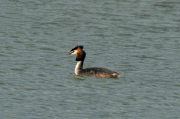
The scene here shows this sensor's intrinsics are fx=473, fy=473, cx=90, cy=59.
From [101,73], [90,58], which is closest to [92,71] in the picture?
[101,73]

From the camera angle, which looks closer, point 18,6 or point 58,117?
point 58,117

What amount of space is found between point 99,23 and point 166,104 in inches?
560

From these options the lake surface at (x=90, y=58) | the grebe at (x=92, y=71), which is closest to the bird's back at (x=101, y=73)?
the grebe at (x=92, y=71)

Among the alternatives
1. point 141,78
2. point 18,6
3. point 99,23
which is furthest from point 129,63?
point 18,6

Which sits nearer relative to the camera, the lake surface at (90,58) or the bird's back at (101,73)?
the lake surface at (90,58)

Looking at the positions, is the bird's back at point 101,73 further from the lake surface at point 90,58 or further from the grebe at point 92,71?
the lake surface at point 90,58

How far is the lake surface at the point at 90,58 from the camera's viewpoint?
517 inches

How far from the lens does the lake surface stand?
13.1 metres

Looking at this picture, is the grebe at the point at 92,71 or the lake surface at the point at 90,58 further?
the grebe at the point at 92,71

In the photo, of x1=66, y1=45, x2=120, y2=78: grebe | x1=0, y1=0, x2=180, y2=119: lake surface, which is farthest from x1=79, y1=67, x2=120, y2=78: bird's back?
x1=0, y1=0, x2=180, y2=119: lake surface

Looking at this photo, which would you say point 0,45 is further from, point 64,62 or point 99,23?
point 99,23

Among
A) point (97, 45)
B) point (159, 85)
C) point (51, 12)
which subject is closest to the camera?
point (159, 85)

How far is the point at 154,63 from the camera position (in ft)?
63.8

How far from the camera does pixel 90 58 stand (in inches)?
797
